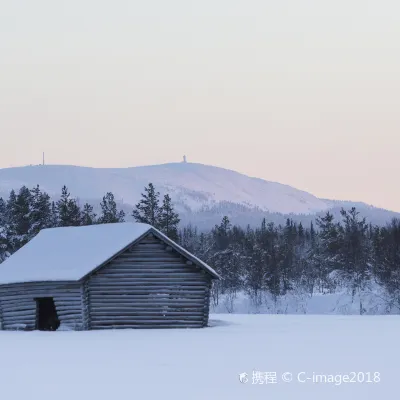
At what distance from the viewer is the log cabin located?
130 feet

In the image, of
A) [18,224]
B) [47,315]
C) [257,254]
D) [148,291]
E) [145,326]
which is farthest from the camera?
[257,254]

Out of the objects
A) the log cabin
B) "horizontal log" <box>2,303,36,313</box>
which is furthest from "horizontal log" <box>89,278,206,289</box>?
"horizontal log" <box>2,303,36,313</box>

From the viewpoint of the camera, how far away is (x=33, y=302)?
135 feet

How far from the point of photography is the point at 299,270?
5202 inches

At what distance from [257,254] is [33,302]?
80.7 metres

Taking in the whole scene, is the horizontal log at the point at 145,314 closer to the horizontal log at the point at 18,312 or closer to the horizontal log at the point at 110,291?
the horizontal log at the point at 110,291

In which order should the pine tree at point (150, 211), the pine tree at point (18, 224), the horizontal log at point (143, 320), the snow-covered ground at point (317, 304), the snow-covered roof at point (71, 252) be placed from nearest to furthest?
the snow-covered roof at point (71, 252), the horizontal log at point (143, 320), the snow-covered ground at point (317, 304), the pine tree at point (18, 224), the pine tree at point (150, 211)

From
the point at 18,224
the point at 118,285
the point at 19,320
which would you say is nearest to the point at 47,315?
the point at 19,320

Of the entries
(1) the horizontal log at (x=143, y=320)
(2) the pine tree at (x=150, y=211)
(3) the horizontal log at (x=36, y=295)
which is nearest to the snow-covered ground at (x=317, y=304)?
(2) the pine tree at (x=150, y=211)

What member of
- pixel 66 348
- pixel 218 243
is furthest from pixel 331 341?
pixel 218 243

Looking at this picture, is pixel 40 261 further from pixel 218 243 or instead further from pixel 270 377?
pixel 218 243

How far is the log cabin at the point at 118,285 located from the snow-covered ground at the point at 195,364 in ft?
10.3

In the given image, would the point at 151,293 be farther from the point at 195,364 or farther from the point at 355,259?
the point at 355,259

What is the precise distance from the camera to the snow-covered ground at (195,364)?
56.5 ft
